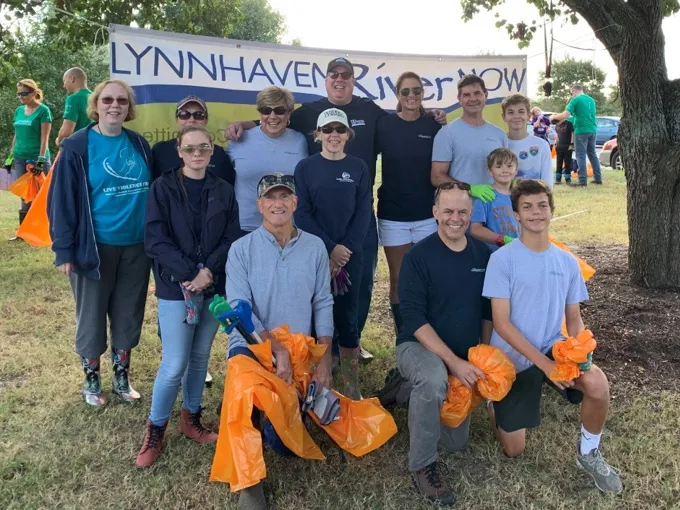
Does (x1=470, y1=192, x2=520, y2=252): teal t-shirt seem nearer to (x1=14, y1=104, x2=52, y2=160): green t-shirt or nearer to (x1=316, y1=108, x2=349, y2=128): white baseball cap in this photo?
(x1=316, y1=108, x2=349, y2=128): white baseball cap

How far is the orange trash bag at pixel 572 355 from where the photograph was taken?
8.77ft

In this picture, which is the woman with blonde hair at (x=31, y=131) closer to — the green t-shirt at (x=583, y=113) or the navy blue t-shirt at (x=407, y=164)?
the navy blue t-shirt at (x=407, y=164)

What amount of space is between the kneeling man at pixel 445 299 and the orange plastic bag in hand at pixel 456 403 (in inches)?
2.2

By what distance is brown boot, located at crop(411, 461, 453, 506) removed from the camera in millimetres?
2703

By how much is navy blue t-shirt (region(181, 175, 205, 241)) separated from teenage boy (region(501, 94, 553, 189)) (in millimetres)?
2292

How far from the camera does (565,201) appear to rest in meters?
10.9

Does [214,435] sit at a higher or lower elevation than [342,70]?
lower

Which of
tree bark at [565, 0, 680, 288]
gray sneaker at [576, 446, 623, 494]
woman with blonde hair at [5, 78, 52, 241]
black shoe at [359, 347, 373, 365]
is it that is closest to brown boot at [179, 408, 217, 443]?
black shoe at [359, 347, 373, 365]

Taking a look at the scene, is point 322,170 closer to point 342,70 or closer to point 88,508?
point 342,70

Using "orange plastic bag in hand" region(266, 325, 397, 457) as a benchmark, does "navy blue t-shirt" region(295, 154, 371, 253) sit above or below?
above

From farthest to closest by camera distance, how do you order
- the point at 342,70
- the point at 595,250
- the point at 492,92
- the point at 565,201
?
1. the point at 565,201
2. the point at 595,250
3. the point at 492,92
4. the point at 342,70

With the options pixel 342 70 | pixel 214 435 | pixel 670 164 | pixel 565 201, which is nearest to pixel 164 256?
pixel 214 435

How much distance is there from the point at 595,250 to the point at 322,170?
5095 millimetres

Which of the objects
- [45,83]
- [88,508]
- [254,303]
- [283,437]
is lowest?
[88,508]
